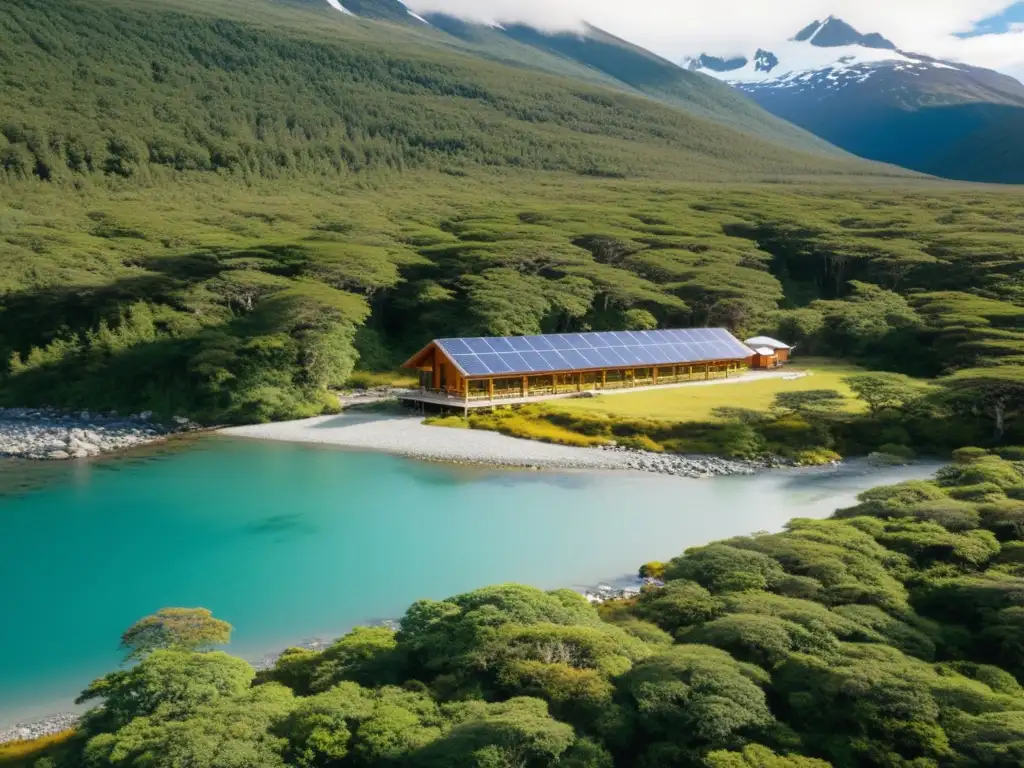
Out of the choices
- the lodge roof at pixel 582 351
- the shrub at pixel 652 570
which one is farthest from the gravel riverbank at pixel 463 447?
the shrub at pixel 652 570

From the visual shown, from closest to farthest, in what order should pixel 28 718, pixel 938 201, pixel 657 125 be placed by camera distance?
pixel 28 718 → pixel 938 201 → pixel 657 125

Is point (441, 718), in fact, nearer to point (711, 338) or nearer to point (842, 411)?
point (842, 411)

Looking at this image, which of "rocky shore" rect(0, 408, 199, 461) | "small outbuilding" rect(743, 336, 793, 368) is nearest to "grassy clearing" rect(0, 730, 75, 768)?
"rocky shore" rect(0, 408, 199, 461)

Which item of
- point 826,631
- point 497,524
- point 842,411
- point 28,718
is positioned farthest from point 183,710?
point 842,411

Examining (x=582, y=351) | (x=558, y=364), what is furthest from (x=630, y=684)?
(x=582, y=351)

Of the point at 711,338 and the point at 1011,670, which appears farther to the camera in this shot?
the point at 711,338

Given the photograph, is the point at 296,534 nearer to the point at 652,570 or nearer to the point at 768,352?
the point at 652,570

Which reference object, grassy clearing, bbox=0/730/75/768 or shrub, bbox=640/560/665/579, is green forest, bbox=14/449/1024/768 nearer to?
grassy clearing, bbox=0/730/75/768
